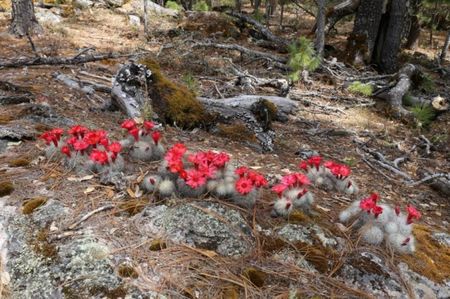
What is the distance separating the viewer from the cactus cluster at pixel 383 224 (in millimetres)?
2586

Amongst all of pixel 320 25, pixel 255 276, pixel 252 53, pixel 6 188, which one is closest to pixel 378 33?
pixel 320 25

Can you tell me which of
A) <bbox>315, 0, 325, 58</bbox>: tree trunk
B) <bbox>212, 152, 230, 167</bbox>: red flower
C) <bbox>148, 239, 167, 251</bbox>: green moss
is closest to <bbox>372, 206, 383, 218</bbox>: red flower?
<bbox>212, 152, 230, 167</bbox>: red flower

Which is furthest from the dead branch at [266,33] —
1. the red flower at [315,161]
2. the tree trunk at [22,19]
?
the red flower at [315,161]

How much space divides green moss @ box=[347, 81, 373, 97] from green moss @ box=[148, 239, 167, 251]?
686 cm

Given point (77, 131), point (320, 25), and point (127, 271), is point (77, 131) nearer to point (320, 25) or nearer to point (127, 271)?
point (127, 271)

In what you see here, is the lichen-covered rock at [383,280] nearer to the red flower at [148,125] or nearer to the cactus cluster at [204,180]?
the cactus cluster at [204,180]

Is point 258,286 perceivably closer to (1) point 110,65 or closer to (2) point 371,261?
(2) point 371,261

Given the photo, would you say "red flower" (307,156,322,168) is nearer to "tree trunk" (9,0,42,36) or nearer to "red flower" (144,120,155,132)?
"red flower" (144,120,155,132)

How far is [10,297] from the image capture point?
6.71 feet

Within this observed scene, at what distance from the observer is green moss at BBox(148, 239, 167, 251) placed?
2.38m

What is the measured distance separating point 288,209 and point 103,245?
→ 121cm

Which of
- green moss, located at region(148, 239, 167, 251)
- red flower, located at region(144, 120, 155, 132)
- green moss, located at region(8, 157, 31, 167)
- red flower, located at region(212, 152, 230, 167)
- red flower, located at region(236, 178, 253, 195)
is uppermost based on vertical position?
red flower, located at region(144, 120, 155, 132)

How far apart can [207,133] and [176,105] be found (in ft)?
1.65

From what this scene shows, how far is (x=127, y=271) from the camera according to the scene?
2189 mm
